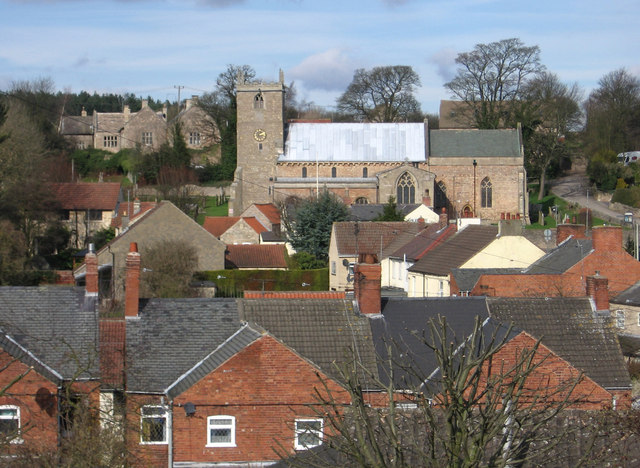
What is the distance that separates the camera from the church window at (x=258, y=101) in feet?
236

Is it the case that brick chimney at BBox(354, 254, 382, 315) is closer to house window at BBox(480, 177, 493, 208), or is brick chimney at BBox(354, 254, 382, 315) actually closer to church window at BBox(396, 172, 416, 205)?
church window at BBox(396, 172, 416, 205)

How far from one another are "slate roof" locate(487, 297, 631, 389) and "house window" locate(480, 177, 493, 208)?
52431 millimetres

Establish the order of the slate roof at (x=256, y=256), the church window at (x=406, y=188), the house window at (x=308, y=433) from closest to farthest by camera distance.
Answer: the house window at (x=308, y=433)
the slate roof at (x=256, y=256)
the church window at (x=406, y=188)

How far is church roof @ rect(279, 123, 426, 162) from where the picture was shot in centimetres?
7156

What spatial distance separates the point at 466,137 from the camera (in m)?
73.1

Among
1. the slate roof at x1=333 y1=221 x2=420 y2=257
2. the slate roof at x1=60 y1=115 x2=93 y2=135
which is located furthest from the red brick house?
the slate roof at x1=60 y1=115 x2=93 y2=135

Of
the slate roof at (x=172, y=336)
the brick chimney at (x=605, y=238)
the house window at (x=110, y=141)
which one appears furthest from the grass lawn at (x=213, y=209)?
the slate roof at (x=172, y=336)

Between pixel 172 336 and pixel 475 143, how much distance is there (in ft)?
186

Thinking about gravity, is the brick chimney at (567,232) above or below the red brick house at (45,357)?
above

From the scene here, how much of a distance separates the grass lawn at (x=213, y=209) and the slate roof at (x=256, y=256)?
16.8m

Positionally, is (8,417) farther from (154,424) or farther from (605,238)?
(605,238)

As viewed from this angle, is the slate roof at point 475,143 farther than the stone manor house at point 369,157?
Yes

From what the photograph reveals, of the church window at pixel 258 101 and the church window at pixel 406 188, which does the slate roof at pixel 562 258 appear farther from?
the church window at pixel 258 101

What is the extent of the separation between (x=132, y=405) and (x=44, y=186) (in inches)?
1509
